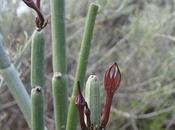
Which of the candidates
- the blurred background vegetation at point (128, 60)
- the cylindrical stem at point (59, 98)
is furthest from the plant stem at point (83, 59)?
the blurred background vegetation at point (128, 60)

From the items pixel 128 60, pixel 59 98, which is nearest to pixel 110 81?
pixel 59 98

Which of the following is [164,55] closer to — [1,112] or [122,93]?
[122,93]

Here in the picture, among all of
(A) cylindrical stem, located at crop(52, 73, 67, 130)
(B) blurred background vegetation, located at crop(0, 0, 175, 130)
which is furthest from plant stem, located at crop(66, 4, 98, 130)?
(B) blurred background vegetation, located at crop(0, 0, 175, 130)

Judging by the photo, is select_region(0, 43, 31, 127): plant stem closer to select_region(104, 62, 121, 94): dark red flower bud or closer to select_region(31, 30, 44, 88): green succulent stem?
select_region(31, 30, 44, 88): green succulent stem

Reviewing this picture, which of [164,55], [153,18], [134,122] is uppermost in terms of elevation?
[153,18]

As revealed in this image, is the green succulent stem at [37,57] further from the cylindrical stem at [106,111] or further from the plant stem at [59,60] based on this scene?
the cylindrical stem at [106,111]

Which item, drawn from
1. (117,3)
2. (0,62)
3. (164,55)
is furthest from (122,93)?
(0,62)

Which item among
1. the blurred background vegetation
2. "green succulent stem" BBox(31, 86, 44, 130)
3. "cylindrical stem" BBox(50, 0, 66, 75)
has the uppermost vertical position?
"cylindrical stem" BBox(50, 0, 66, 75)
